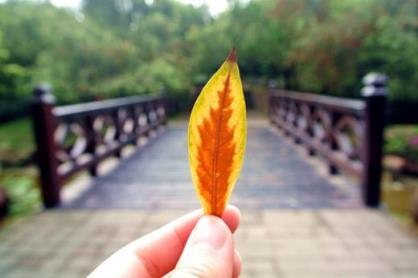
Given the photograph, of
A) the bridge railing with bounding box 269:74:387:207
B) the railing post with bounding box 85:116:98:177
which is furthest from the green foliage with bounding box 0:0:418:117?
the bridge railing with bounding box 269:74:387:207

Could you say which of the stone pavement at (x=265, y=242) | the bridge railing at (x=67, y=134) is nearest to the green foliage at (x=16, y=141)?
the bridge railing at (x=67, y=134)

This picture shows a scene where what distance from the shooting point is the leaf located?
566 mm

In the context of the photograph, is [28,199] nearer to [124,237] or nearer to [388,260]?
[124,237]

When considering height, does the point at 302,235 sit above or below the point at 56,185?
below

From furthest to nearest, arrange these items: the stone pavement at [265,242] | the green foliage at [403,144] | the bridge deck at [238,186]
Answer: the green foliage at [403,144] < the bridge deck at [238,186] < the stone pavement at [265,242]

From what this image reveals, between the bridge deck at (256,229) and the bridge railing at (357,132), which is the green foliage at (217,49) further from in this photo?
the bridge deck at (256,229)

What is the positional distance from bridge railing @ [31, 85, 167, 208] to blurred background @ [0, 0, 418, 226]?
2.77m

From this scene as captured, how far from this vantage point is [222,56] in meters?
15.6

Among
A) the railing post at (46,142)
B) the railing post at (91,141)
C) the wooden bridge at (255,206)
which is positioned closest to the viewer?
the wooden bridge at (255,206)

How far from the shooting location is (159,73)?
1346cm

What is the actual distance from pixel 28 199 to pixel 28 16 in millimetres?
12971

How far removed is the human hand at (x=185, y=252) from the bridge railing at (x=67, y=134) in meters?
3.26

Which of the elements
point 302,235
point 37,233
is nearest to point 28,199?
point 37,233

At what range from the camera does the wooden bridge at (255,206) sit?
8.96 feet
